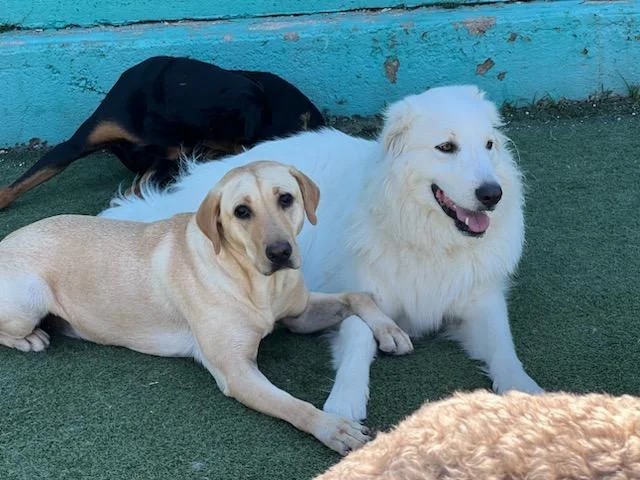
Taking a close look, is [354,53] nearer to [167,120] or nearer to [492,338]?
[167,120]

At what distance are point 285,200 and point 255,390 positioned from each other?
26.4 inches

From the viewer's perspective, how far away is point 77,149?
467 cm

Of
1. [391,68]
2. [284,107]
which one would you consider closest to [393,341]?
[284,107]

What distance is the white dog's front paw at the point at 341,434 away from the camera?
8.20 ft

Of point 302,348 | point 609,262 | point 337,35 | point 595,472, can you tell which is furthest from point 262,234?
point 337,35

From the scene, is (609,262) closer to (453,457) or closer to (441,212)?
(441,212)

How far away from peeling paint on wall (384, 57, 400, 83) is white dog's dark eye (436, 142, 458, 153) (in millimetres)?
2362

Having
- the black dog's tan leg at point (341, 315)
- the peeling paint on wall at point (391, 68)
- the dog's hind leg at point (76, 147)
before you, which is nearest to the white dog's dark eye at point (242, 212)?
the black dog's tan leg at point (341, 315)

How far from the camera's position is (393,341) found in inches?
122

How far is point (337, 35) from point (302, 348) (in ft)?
8.54

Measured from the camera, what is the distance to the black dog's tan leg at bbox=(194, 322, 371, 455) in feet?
8.33

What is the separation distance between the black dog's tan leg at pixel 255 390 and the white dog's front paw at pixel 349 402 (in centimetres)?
11

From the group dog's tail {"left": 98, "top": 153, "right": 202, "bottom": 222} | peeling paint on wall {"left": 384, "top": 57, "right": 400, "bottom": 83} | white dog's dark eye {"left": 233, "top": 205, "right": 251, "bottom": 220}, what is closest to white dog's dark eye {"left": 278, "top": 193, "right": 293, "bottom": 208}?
white dog's dark eye {"left": 233, "top": 205, "right": 251, "bottom": 220}

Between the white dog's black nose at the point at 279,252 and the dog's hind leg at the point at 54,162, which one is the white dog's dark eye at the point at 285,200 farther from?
the dog's hind leg at the point at 54,162
